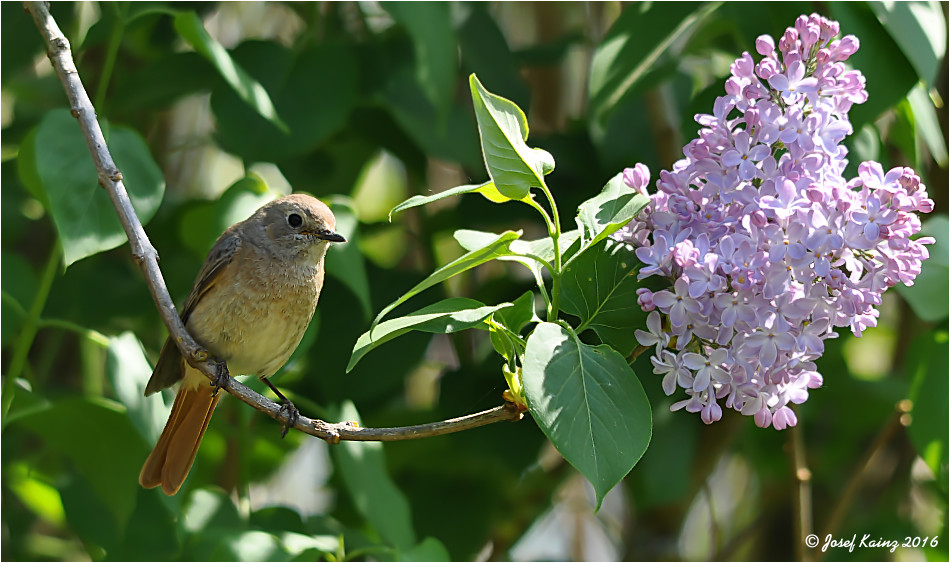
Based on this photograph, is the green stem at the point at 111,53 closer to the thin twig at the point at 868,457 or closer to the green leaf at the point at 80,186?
the green leaf at the point at 80,186

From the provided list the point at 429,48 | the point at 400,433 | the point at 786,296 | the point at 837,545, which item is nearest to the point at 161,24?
the point at 429,48

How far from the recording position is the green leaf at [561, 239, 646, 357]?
1.52 meters

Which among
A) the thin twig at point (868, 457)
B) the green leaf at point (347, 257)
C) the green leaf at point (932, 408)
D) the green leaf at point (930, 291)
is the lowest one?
the thin twig at point (868, 457)

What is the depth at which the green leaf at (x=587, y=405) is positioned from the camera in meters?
1.29

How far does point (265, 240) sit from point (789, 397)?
144 cm

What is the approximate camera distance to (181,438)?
227cm

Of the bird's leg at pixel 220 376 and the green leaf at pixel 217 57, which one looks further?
the green leaf at pixel 217 57

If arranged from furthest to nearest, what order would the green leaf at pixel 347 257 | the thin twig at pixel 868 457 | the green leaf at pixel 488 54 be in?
the green leaf at pixel 488 54 → the thin twig at pixel 868 457 → the green leaf at pixel 347 257

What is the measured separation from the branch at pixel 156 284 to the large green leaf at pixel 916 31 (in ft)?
4.16

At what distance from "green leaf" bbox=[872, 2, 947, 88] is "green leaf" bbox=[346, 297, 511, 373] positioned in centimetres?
120

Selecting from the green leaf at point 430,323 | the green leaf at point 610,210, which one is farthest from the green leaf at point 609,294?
the green leaf at point 430,323

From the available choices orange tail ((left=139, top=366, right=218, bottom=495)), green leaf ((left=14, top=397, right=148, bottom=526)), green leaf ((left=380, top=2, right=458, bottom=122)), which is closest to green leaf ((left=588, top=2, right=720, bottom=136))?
green leaf ((left=380, top=2, right=458, bottom=122))

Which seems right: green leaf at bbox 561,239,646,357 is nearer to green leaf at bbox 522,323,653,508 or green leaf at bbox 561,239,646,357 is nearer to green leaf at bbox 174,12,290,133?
green leaf at bbox 522,323,653,508

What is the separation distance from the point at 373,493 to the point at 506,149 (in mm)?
1222
